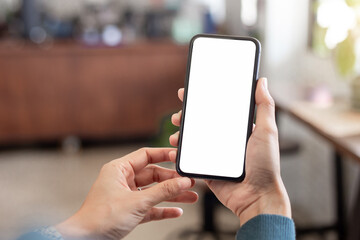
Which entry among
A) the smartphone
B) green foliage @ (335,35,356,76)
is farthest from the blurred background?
the smartphone

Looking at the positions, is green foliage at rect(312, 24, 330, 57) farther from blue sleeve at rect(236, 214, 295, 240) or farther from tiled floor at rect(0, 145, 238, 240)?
blue sleeve at rect(236, 214, 295, 240)

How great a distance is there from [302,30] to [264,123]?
191 cm

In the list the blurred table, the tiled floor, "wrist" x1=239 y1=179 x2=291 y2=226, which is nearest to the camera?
"wrist" x1=239 y1=179 x2=291 y2=226

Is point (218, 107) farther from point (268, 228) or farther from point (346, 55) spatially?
point (346, 55)

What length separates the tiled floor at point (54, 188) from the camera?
2.20 metres

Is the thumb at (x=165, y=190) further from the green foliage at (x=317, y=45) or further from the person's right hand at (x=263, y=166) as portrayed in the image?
the green foliage at (x=317, y=45)

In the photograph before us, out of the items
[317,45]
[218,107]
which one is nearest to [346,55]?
[317,45]

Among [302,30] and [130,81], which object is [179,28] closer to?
[130,81]

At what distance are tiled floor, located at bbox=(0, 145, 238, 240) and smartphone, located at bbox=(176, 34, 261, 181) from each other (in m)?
1.13

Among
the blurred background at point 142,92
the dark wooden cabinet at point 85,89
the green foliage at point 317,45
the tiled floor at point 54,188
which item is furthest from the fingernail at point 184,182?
the dark wooden cabinet at point 85,89

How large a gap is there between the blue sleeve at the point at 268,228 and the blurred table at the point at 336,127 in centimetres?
65

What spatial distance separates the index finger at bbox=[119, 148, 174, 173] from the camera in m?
0.78

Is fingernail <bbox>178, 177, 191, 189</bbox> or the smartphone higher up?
the smartphone

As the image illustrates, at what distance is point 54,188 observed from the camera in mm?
2629
